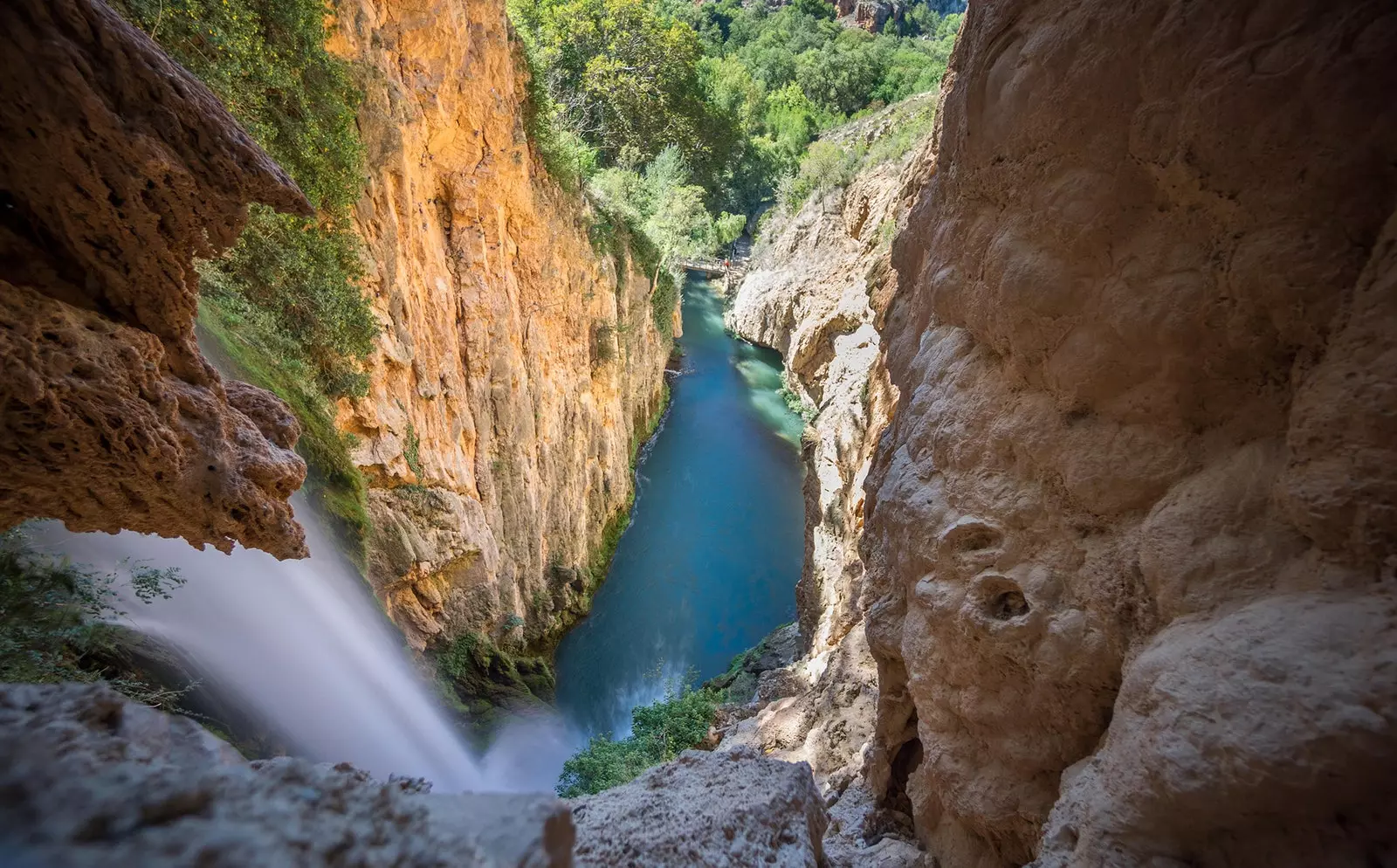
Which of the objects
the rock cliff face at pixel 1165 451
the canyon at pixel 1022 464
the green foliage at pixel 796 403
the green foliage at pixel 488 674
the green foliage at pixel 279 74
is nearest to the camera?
the canyon at pixel 1022 464

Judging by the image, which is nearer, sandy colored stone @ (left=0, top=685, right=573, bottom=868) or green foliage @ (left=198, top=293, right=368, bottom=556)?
sandy colored stone @ (left=0, top=685, right=573, bottom=868)

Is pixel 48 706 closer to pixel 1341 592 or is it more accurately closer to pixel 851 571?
pixel 1341 592

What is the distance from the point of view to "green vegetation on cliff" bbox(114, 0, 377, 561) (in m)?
5.18

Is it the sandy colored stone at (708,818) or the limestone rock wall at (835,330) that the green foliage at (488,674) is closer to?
the limestone rock wall at (835,330)

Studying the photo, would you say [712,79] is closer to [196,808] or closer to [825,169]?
[825,169]

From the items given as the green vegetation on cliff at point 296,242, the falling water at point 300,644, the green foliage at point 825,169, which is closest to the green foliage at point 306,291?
the green vegetation on cliff at point 296,242

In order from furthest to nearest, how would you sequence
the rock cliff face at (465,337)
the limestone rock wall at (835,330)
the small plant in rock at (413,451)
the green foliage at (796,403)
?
the green foliage at (796,403)
the limestone rock wall at (835,330)
the small plant in rock at (413,451)
the rock cliff face at (465,337)

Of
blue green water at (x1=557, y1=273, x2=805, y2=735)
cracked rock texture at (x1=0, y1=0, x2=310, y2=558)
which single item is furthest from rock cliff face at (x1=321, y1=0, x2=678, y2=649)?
cracked rock texture at (x1=0, y1=0, x2=310, y2=558)

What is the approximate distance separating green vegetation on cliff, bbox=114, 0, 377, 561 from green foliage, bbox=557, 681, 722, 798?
4915 millimetres

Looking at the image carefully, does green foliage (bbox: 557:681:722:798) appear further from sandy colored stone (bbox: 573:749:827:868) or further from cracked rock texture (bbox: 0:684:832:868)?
cracked rock texture (bbox: 0:684:832:868)

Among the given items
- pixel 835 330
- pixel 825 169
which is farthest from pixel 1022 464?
pixel 825 169

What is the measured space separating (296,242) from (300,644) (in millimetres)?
4330

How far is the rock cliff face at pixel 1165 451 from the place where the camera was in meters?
1.77

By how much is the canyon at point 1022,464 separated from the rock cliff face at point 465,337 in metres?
3.42
